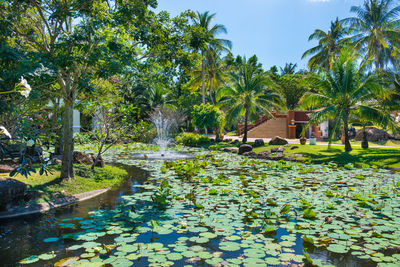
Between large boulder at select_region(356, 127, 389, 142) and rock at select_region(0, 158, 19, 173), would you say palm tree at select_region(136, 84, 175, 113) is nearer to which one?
large boulder at select_region(356, 127, 389, 142)

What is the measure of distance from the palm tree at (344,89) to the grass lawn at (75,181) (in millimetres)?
12418

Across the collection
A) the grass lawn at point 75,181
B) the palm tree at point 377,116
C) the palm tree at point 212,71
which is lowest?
the grass lawn at point 75,181

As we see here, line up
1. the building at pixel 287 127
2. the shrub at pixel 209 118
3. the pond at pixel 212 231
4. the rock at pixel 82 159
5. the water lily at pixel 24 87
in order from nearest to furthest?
the water lily at pixel 24 87, the pond at pixel 212 231, the rock at pixel 82 159, the shrub at pixel 209 118, the building at pixel 287 127

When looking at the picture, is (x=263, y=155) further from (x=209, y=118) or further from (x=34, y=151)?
(x=34, y=151)

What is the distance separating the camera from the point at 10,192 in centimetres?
591

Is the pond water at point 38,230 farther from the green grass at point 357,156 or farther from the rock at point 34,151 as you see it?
the green grass at point 357,156

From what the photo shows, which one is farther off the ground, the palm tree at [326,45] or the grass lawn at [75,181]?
the palm tree at [326,45]

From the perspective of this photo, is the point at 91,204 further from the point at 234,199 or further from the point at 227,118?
the point at 227,118

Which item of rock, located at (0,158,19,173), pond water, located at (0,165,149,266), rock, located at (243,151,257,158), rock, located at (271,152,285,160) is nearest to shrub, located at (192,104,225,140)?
rock, located at (243,151,257,158)

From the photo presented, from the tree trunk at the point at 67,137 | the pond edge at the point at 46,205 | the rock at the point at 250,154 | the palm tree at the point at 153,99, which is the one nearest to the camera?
the pond edge at the point at 46,205

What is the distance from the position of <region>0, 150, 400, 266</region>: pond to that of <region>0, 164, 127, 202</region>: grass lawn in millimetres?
743

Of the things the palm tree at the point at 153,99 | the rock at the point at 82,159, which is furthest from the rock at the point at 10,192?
the palm tree at the point at 153,99

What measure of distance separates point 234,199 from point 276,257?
3108 mm

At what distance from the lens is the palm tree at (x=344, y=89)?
16.1 m
